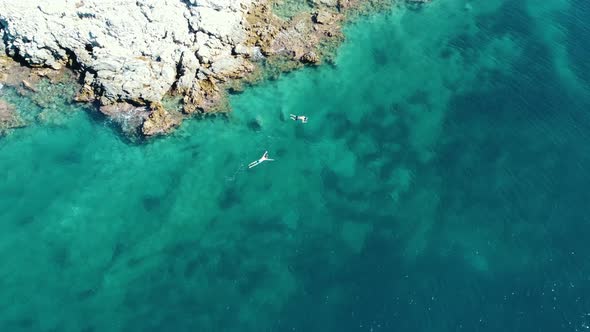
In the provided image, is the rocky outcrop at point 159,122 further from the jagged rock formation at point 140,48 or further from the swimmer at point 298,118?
the swimmer at point 298,118

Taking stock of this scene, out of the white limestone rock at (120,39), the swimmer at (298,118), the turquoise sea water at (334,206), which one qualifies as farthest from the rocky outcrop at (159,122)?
the swimmer at (298,118)

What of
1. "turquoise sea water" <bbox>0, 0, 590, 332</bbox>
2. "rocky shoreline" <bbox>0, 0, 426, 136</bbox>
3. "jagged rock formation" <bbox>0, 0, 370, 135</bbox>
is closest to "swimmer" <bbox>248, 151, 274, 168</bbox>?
"turquoise sea water" <bbox>0, 0, 590, 332</bbox>

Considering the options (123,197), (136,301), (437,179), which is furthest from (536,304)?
(123,197)

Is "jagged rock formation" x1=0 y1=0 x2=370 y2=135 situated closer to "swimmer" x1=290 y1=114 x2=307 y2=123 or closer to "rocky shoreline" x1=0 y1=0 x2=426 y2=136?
"rocky shoreline" x1=0 y1=0 x2=426 y2=136

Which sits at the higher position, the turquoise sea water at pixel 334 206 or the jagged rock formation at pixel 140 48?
the jagged rock formation at pixel 140 48

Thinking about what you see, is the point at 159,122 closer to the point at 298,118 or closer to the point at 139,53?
the point at 139,53

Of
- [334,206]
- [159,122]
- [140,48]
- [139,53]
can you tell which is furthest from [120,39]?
[334,206]
